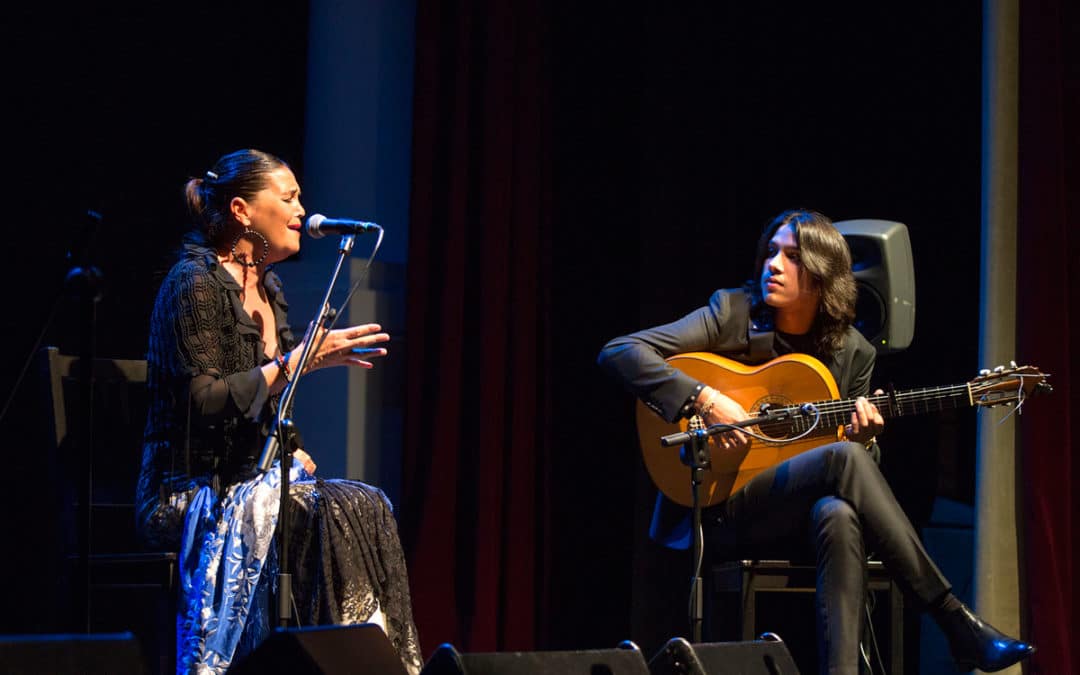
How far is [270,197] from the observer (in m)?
3.12

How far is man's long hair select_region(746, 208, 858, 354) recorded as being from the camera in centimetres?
362

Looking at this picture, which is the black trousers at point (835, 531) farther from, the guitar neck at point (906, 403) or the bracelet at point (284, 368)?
the bracelet at point (284, 368)

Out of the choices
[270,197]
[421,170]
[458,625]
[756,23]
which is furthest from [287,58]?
[458,625]

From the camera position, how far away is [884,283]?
3.87 m

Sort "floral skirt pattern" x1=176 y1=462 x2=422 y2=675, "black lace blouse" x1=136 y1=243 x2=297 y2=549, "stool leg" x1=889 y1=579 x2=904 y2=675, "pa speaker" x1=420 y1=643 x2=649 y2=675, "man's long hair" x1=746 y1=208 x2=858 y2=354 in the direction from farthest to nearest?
1. "man's long hair" x1=746 y1=208 x2=858 y2=354
2. "stool leg" x1=889 y1=579 x2=904 y2=675
3. "black lace blouse" x1=136 y1=243 x2=297 y2=549
4. "floral skirt pattern" x1=176 y1=462 x2=422 y2=675
5. "pa speaker" x1=420 y1=643 x2=649 y2=675

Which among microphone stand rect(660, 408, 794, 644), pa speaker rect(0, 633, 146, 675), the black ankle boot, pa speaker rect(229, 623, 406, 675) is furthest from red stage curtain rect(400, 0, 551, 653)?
pa speaker rect(0, 633, 146, 675)

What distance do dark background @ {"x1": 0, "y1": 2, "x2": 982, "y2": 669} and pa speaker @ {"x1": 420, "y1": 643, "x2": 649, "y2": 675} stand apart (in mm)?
1815

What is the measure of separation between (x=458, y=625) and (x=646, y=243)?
1.47 m

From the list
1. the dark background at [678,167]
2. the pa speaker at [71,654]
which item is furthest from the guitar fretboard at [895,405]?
the pa speaker at [71,654]

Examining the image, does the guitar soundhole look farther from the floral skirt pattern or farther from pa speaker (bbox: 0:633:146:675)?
pa speaker (bbox: 0:633:146:675)

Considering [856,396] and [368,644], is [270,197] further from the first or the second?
[856,396]

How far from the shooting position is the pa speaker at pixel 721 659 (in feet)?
7.70

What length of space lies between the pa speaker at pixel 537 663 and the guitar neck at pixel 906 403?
1.37 metres

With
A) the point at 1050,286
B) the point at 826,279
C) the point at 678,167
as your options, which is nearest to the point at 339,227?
the point at 826,279
